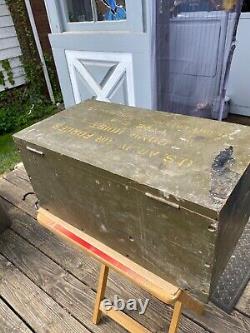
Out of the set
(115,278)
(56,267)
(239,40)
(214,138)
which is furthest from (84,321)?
(239,40)

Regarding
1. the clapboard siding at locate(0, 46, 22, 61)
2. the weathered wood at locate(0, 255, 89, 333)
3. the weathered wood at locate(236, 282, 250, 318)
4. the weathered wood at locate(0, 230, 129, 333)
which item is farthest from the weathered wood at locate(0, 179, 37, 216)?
the clapboard siding at locate(0, 46, 22, 61)

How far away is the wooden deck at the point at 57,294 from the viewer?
4.57 feet

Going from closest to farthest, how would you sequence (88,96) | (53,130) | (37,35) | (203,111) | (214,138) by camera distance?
(214,138) < (53,130) < (203,111) < (88,96) < (37,35)

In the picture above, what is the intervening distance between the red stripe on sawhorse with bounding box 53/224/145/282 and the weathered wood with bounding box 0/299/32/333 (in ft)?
1.98

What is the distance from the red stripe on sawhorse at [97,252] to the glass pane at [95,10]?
A: 5.49ft

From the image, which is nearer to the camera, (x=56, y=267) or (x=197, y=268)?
(x=197, y=268)

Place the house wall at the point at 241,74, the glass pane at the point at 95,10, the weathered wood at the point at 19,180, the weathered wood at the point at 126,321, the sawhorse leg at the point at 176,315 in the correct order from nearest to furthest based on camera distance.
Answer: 1. the sawhorse leg at the point at 176,315
2. the weathered wood at the point at 126,321
3. the glass pane at the point at 95,10
4. the weathered wood at the point at 19,180
5. the house wall at the point at 241,74

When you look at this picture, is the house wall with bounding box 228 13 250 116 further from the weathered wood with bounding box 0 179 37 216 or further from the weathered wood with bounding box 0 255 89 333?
the weathered wood with bounding box 0 255 89 333

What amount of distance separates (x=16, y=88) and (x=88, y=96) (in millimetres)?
2212

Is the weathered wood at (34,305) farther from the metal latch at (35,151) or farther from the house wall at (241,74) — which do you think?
the house wall at (241,74)

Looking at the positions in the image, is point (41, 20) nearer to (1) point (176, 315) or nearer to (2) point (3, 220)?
(2) point (3, 220)

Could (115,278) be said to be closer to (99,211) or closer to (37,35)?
(99,211)

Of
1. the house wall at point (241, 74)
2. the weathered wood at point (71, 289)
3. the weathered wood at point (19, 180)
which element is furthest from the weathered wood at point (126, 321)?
the house wall at point (241, 74)

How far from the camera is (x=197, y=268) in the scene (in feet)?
2.85
